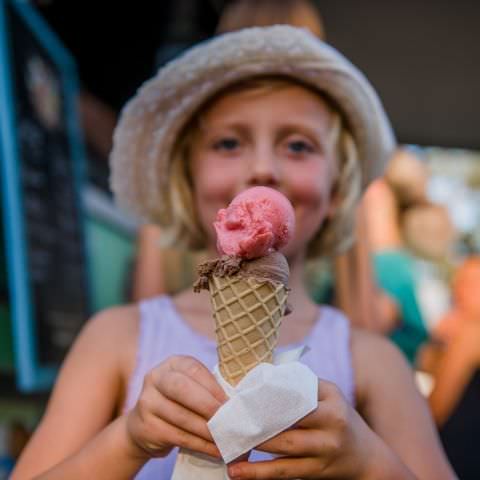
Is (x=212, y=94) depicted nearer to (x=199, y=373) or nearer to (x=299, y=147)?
(x=299, y=147)

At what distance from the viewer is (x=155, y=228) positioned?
8.64 feet

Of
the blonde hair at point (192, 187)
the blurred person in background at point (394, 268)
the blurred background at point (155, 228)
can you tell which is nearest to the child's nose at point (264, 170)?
the blonde hair at point (192, 187)

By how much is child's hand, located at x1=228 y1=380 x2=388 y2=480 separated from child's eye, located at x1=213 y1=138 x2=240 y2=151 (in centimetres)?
66

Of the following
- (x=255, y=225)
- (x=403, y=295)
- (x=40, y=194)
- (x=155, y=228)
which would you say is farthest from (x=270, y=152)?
(x=403, y=295)

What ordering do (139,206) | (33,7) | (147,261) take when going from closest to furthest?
(139,206)
(33,7)
(147,261)

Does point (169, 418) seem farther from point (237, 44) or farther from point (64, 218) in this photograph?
point (64, 218)

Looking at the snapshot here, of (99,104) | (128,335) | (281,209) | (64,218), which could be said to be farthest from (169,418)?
(99,104)

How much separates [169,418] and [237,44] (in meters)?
0.85

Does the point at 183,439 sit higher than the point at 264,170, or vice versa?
the point at 264,170

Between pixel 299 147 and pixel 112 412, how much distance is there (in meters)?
0.65

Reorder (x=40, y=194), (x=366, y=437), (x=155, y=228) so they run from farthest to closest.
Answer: (x=155, y=228) < (x=40, y=194) < (x=366, y=437)

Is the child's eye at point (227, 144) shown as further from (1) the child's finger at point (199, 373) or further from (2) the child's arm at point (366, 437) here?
(1) the child's finger at point (199, 373)

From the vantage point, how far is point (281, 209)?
1015mm

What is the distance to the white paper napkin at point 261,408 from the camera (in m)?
0.94
